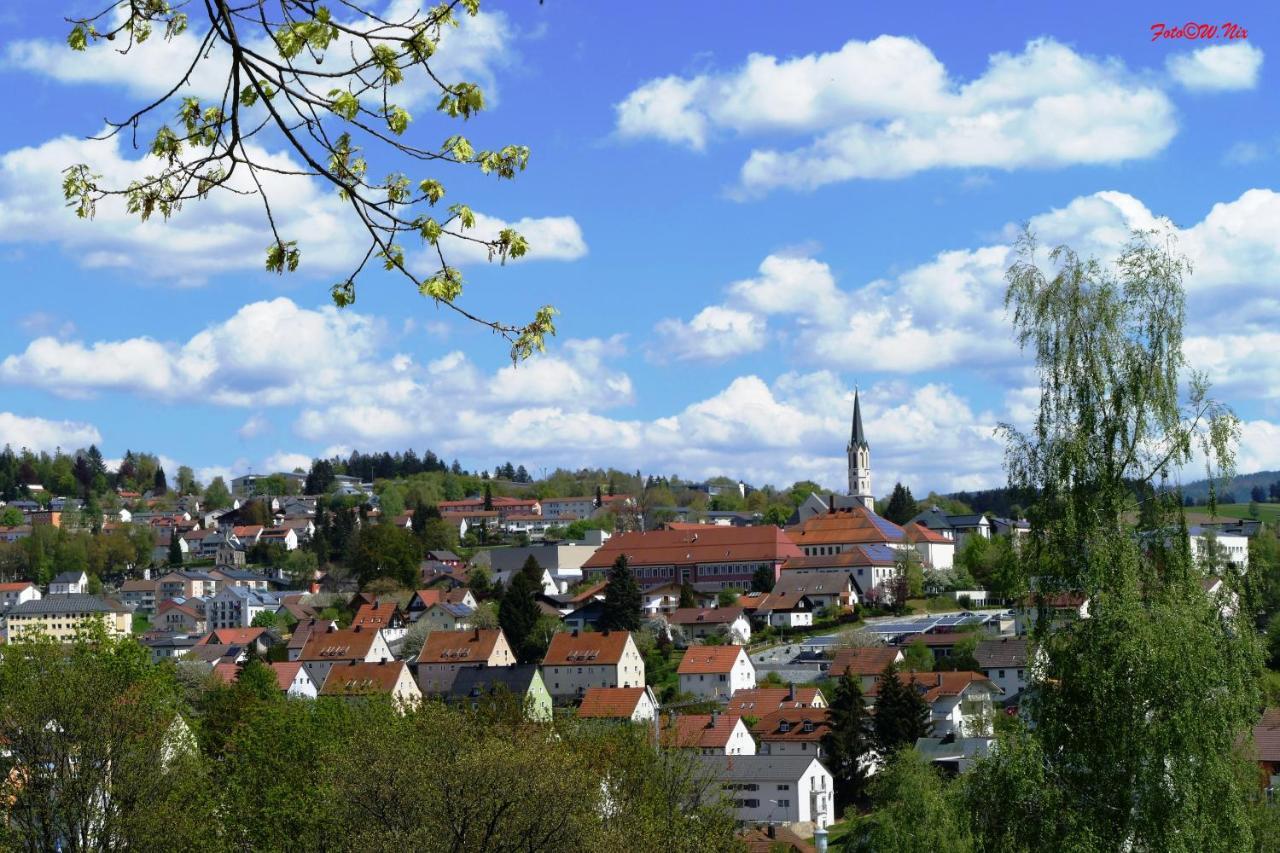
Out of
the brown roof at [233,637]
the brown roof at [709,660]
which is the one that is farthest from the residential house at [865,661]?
the brown roof at [233,637]

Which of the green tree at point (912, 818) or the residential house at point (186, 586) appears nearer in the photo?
the green tree at point (912, 818)

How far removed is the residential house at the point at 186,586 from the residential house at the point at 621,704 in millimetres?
84431

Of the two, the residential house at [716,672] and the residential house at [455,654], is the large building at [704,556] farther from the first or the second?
the residential house at [716,672]

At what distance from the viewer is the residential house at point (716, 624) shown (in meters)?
94.5

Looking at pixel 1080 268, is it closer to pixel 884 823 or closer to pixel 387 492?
pixel 884 823

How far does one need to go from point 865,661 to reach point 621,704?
16.0 metres

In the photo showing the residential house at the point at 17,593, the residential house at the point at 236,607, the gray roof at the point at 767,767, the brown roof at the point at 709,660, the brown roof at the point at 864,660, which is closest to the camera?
the gray roof at the point at 767,767

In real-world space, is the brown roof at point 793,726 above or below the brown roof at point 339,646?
below

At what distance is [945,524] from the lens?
454ft

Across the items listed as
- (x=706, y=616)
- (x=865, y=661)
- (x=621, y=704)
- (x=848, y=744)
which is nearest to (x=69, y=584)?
(x=706, y=616)

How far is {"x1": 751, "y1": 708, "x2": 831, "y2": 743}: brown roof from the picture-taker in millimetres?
63550

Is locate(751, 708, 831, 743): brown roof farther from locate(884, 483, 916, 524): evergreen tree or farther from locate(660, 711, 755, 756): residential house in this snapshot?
locate(884, 483, 916, 524): evergreen tree

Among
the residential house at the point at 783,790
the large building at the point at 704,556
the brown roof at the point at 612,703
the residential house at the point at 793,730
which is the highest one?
the large building at the point at 704,556

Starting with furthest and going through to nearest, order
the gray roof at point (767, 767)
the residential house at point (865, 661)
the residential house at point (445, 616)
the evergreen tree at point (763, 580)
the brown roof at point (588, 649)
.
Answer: the evergreen tree at point (763, 580), the residential house at point (445, 616), the brown roof at point (588, 649), the residential house at point (865, 661), the gray roof at point (767, 767)
